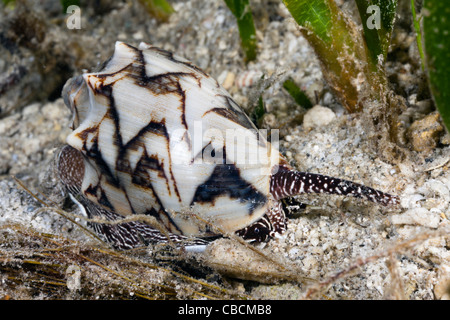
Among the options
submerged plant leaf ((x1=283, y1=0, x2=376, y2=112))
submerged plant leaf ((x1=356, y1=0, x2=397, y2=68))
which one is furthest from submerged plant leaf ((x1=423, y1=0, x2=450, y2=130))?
submerged plant leaf ((x1=283, y1=0, x2=376, y2=112))

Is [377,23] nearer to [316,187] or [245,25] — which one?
[316,187]

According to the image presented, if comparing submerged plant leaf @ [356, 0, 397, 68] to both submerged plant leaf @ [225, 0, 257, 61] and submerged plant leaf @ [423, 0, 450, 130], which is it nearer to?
submerged plant leaf @ [423, 0, 450, 130]

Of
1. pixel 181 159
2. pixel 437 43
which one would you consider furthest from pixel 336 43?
pixel 181 159

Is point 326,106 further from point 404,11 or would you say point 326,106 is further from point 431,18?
point 431,18

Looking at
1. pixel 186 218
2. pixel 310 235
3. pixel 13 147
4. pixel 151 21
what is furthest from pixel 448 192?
pixel 13 147

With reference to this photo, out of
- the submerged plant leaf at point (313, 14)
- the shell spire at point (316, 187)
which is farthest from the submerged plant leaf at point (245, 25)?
the shell spire at point (316, 187)

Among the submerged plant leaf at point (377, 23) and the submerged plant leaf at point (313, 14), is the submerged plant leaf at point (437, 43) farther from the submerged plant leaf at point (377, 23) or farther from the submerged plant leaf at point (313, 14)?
the submerged plant leaf at point (313, 14)

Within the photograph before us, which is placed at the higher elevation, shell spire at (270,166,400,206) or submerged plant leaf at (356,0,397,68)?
submerged plant leaf at (356,0,397,68)
